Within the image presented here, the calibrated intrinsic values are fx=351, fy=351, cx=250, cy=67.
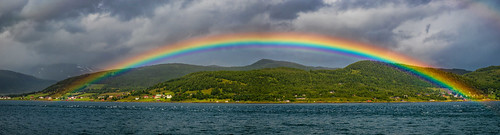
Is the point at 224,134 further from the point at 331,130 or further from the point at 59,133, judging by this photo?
the point at 59,133

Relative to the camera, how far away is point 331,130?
228 feet

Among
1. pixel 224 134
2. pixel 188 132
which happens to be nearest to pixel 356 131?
pixel 224 134

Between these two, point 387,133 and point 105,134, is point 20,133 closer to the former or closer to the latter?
point 105,134

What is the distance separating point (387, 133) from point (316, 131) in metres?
12.9

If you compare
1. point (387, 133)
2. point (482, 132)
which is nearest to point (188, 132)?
point (387, 133)

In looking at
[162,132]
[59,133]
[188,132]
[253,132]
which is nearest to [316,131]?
[253,132]

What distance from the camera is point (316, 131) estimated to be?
223 ft

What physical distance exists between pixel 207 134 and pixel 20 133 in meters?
34.7

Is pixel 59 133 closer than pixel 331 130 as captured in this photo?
Yes

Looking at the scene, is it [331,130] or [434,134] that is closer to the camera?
[434,134]

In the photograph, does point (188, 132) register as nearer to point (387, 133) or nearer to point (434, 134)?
point (387, 133)

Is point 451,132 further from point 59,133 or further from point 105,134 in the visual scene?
point 59,133

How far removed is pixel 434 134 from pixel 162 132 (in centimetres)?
5016

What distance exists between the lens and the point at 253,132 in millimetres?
67375
